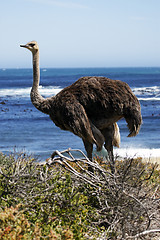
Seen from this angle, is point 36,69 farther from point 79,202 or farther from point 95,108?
point 79,202

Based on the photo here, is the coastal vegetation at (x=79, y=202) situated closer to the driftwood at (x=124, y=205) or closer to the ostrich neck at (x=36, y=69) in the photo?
the driftwood at (x=124, y=205)

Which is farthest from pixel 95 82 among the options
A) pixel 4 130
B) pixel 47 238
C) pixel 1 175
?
pixel 4 130

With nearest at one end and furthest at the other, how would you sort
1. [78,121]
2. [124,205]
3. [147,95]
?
[124,205], [78,121], [147,95]

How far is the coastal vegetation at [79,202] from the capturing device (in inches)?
160

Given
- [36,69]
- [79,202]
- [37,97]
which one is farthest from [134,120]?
[36,69]

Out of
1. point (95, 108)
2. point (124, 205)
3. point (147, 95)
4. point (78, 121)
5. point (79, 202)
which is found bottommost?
→ point (147, 95)

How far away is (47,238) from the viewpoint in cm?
357

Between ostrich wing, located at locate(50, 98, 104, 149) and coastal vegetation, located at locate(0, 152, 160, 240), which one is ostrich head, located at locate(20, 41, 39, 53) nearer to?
ostrich wing, located at locate(50, 98, 104, 149)

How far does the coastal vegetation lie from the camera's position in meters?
4.07

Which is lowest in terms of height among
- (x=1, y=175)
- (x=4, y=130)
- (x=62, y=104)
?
(x=4, y=130)

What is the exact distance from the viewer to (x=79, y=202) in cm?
423

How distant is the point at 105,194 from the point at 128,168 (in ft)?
1.40

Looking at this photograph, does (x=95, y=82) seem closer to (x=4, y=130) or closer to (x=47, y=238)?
(x=47, y=238)

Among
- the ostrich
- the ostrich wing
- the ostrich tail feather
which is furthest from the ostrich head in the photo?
the ostrich tail feather
